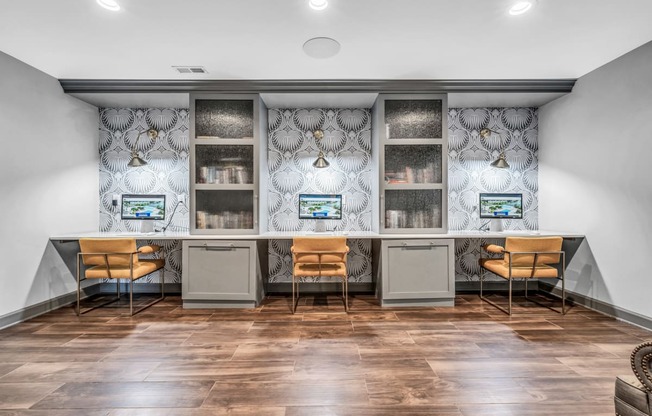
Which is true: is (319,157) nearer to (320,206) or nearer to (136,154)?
(320,206)

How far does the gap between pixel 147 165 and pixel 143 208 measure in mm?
634

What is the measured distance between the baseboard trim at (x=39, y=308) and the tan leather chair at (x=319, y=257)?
287cm

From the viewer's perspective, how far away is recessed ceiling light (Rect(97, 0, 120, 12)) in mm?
2369

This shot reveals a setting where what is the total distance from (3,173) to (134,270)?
1.57 metres

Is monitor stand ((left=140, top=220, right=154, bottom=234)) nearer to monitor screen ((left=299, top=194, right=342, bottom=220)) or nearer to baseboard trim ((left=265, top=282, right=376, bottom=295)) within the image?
baseboard trim ((left=265, top=282, right=376, bottom=295))

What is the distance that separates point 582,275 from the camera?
378 centimetres

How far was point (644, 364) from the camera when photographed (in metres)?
1.22

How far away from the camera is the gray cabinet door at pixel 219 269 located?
3.70m

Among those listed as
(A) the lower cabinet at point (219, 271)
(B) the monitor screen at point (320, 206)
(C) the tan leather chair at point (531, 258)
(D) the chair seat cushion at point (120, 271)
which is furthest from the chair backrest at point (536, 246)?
(D) the chair seat cushion at point (120, 271)

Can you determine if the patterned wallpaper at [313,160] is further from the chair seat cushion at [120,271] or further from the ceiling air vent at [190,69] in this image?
the chair seat cushion at [120,271]

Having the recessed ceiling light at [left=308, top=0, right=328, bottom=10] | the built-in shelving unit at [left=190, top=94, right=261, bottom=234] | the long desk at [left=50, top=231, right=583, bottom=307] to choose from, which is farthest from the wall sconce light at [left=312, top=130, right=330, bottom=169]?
the recessed ceiling light at [left=308, top=0, right=328, bottom=10]

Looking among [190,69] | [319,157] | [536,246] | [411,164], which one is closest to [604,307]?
[536,246]

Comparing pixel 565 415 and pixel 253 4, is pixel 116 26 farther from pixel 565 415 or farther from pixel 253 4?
pixel 565 415

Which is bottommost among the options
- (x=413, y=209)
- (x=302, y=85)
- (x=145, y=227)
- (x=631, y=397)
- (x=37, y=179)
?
(x=631, y=397)
